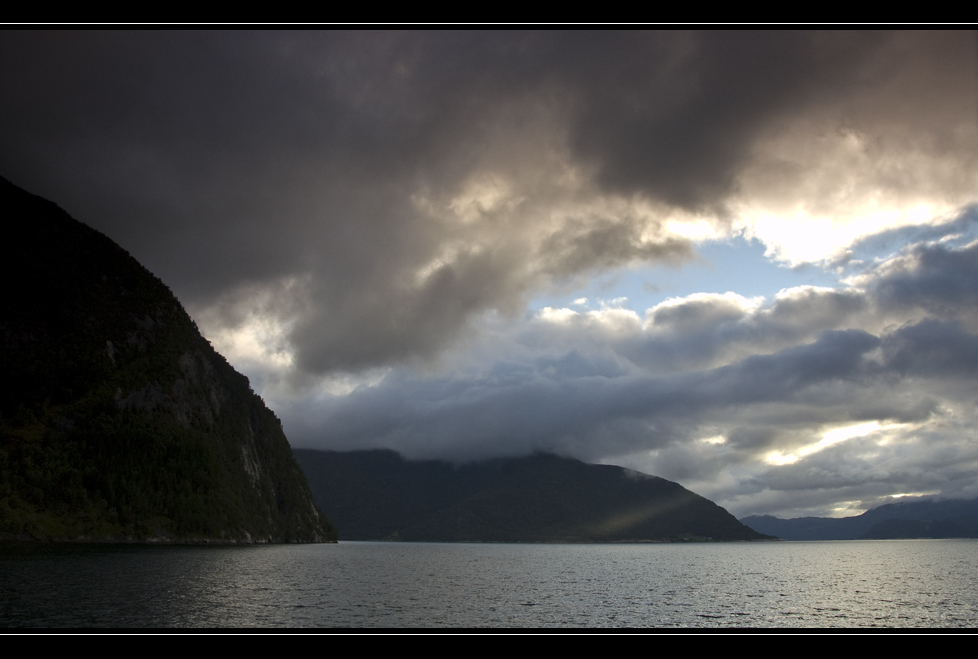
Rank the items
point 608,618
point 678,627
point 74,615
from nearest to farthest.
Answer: point 74,615 < point 678,627 < point 608,618

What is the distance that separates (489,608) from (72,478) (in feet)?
589

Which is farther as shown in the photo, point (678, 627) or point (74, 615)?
point (678, 627)

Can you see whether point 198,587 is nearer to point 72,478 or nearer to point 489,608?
point 489,608
